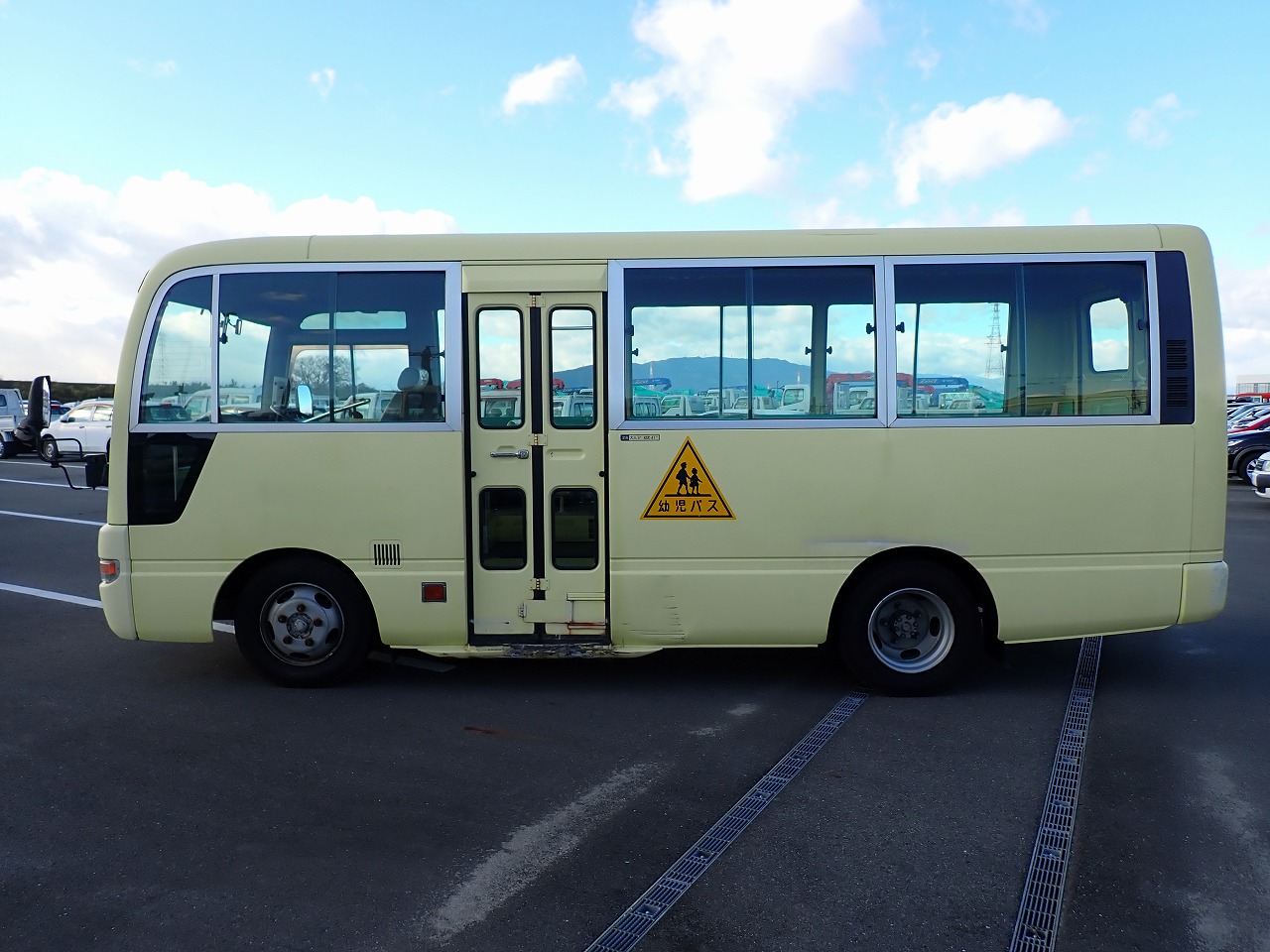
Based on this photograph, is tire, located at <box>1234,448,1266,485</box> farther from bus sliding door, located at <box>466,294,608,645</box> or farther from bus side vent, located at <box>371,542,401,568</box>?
bus side vent, located at <box>371,542,401,568</box>

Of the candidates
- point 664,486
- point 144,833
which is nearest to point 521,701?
point 664,486

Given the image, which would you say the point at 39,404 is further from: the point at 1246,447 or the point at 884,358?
the point at 1246,447

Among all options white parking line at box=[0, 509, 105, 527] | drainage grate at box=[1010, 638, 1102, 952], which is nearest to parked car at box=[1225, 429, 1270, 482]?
drainage grate at box=[1010, 638, 1102, 952]

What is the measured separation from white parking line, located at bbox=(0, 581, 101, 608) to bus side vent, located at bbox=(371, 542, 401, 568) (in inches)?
175

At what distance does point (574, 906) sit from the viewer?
11.1 feet

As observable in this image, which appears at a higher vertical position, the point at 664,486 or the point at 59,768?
the point at 664,486

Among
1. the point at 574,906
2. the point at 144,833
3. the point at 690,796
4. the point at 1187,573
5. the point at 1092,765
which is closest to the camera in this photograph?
the point at 574,906

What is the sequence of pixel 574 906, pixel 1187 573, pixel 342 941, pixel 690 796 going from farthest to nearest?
pixel 1187 573 → pixel 690 796 → pixel 574 906 → pixel 342 941

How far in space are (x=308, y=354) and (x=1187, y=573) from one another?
222 inches

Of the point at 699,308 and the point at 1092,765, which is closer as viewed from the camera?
the point at 1092,765

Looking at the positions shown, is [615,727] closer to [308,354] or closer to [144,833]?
[144,833]

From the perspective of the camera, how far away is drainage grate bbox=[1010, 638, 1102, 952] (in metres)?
3.24

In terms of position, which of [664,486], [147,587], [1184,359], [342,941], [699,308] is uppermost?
[699,308]

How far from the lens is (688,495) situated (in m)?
5.73
